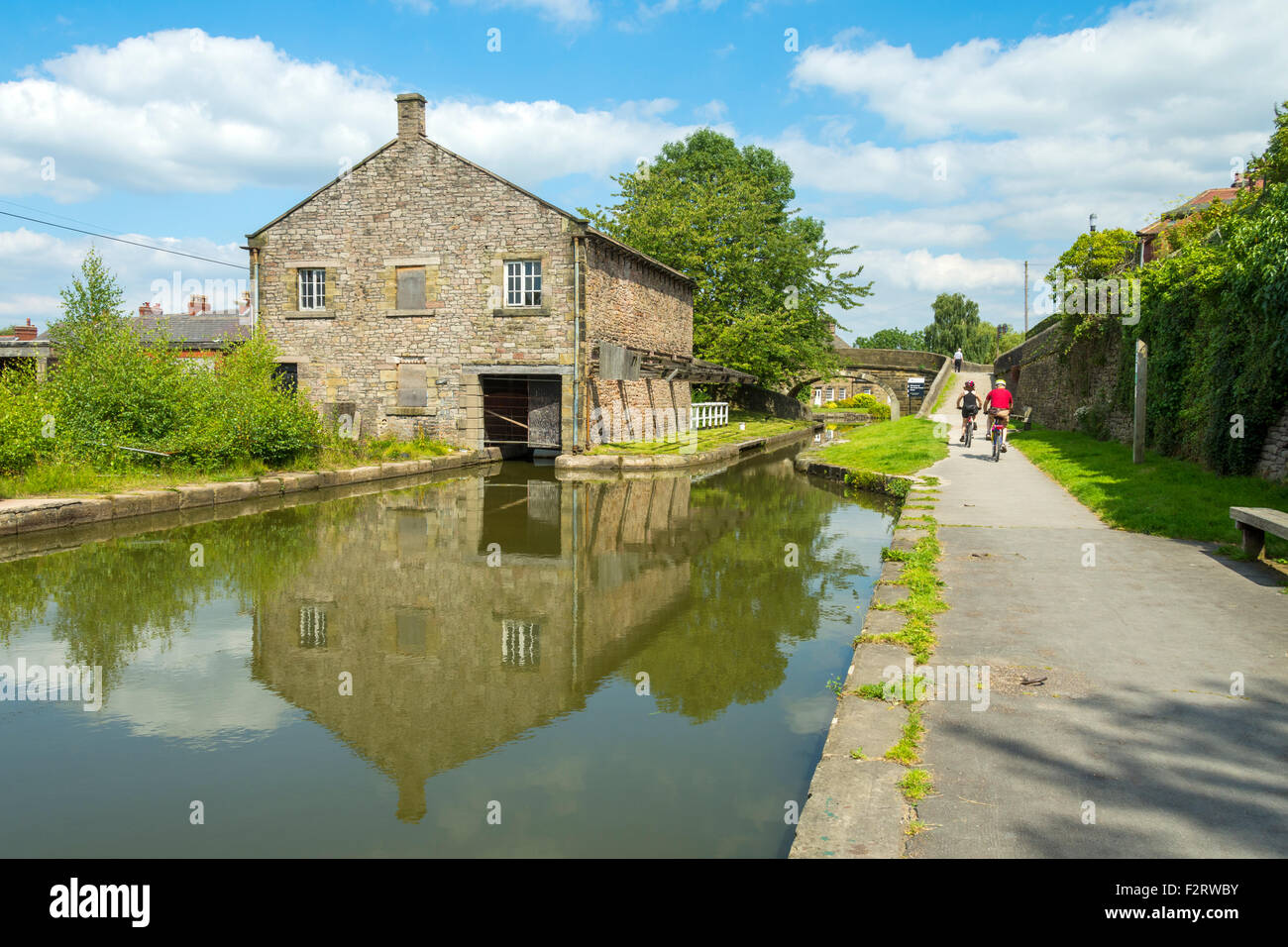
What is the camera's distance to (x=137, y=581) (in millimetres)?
8164

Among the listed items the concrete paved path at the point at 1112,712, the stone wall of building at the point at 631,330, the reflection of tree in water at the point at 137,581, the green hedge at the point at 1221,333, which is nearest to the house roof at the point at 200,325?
the stone wall of building at the point at 631,330

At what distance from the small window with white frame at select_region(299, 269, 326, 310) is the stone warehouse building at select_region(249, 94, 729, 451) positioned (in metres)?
0.04

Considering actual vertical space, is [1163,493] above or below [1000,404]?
below

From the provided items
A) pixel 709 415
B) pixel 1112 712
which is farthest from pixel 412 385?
pixel 1112 712

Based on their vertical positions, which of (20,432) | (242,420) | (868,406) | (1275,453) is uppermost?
(868,406)

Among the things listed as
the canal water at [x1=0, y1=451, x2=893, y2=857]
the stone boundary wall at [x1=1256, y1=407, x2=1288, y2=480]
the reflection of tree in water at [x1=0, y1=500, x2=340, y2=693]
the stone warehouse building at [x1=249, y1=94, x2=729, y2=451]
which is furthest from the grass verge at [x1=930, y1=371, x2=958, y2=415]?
the reflection of tree in water at [x1=0, y1=500, x2=340, y2=693]

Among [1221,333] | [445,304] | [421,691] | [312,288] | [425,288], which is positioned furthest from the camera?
[312,288]

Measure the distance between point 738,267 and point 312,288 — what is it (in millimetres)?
19643

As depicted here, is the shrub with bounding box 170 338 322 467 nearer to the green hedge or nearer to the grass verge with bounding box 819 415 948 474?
the grass verge with bounding box 819 415 948 474

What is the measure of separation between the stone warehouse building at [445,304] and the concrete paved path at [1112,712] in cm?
1587

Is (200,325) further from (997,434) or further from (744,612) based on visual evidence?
(744,612)

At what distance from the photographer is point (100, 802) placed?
12.8 feet
